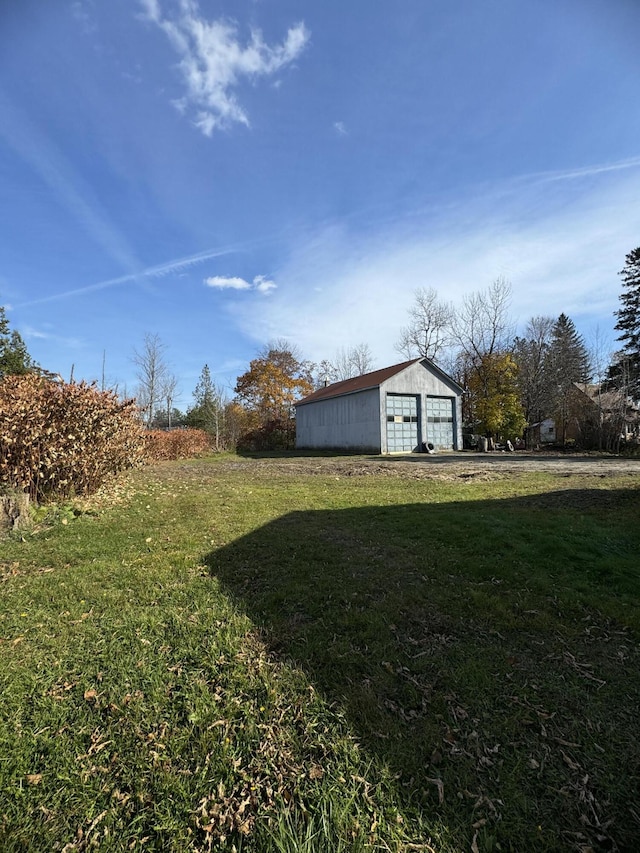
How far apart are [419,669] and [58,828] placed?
200 cm

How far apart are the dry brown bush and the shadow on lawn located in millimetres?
3471

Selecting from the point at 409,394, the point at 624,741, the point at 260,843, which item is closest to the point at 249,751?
the point at 260,843

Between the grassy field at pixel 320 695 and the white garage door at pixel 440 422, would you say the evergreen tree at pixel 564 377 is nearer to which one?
the white garage door at pixel 440 422

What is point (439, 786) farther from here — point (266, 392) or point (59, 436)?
point (266, 392)

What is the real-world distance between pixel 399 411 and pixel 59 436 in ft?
61.3

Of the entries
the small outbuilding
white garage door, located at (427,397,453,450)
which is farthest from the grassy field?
white garage door, located at (427,397,453,450)

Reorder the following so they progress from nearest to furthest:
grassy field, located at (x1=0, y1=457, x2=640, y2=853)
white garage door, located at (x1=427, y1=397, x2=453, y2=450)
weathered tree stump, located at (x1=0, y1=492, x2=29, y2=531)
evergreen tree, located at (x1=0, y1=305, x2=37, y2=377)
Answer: grassy field, located at (x1=0, y1=457, x2=640, y2=853) < weathered tree stump, located at (x1=0, y1=492, x2=29, y2=531) < evergreen tree, located at (x1=0, y1=305, x2=37, y2=377) < white garage door, located at (x1=427, y1=397, x2=453, y2=450)

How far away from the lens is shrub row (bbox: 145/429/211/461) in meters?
18.1

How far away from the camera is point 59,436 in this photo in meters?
6.16

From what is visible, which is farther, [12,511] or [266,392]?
[266,392]

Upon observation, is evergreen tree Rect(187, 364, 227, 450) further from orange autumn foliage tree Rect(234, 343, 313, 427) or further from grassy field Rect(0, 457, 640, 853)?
grassy field Rect(0, 457, 640, 853)

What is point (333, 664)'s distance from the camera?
8.57ft

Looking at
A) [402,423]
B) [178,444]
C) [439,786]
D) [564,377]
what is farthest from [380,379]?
[439,786]

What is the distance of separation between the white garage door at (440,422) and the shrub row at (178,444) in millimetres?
13603
